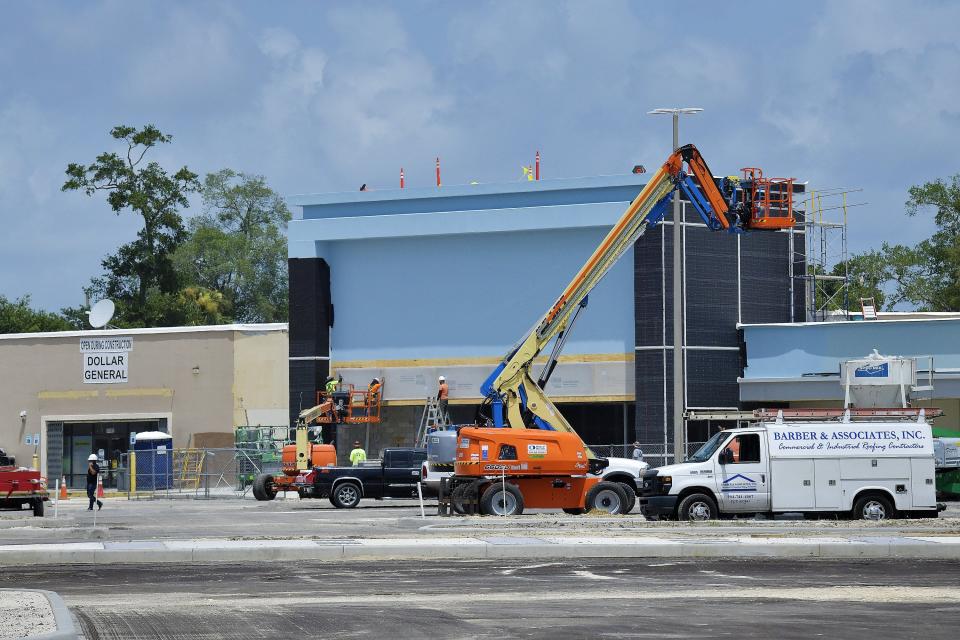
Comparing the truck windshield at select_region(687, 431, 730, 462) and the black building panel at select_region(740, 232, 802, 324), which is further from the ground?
the black building panel at select_region(740, 232, 802, 324)

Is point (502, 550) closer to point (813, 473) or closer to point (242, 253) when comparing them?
point (813, 473)

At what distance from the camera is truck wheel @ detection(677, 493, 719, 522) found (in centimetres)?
2984

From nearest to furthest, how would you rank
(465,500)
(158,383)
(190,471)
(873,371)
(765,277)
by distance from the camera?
(465,500)
(873,371)
(765,277)
(190,471)
(158,383)

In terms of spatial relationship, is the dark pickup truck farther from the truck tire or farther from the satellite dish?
the satellite dish

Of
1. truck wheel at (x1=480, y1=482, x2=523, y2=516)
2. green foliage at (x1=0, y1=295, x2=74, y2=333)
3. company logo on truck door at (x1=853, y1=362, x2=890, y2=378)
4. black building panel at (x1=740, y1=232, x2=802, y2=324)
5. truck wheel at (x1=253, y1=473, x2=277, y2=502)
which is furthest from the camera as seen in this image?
green foliage at (x1=0, y1=295, x2=74, y2=333)

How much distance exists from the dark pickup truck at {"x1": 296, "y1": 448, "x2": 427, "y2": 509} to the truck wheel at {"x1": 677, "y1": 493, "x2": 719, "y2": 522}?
11.6 meters

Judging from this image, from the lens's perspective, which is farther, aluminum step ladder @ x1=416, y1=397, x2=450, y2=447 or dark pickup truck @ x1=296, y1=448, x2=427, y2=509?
aluminum step ladder @ x1=416, y1=397, x2=450, y2=447

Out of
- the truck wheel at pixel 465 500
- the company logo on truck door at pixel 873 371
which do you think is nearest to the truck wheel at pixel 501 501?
the truck wheel at pixel 465 500

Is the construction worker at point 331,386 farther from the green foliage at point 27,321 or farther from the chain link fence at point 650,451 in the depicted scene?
the green foliage at point 27,321

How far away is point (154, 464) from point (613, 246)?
22.5m

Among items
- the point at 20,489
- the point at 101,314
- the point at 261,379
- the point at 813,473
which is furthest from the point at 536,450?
the point at 101,314

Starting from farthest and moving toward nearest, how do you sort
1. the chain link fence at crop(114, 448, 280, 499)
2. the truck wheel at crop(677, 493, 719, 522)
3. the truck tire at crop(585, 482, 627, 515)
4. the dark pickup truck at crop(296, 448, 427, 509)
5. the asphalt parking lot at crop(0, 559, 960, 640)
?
the chain link fence at crop(114, 448, 280, 499) → the dark pickup truck at crop(296, 448, 427, 509) → the truck tire at crop(585, 482, 627, 515) → the truck wheel at crop(677, 493, 719, 522) → the asphalt parking lot at crop(0, 559, 960, 640)

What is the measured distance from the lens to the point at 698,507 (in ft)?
98.4

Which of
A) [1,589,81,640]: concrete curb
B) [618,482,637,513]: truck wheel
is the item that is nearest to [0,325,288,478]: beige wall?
[618,482,637,513]: truck wheel
